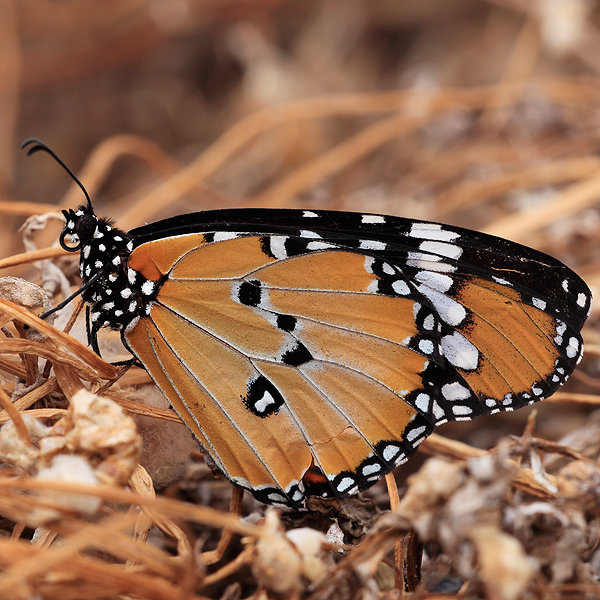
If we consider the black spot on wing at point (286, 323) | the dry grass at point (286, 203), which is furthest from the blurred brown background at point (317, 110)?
the black spot on wing at point (286, 323)

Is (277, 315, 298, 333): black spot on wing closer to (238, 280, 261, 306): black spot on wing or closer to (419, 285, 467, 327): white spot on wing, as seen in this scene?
(238, 280, 261, 306): black spot on wing

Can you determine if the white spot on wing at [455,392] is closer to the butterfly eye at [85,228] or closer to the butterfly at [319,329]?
the butterfly at [319,329]

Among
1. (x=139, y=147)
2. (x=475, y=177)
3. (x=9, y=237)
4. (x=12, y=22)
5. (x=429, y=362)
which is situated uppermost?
(x=12, y=22)

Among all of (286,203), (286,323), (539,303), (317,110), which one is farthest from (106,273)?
(317,110)

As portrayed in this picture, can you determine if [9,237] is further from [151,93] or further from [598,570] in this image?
[598,570]

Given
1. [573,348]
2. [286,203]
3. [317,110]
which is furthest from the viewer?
[317,110]

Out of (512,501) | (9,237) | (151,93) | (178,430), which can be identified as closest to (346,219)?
(178,430)

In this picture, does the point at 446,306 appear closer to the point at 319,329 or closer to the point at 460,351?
the point at 460,351
